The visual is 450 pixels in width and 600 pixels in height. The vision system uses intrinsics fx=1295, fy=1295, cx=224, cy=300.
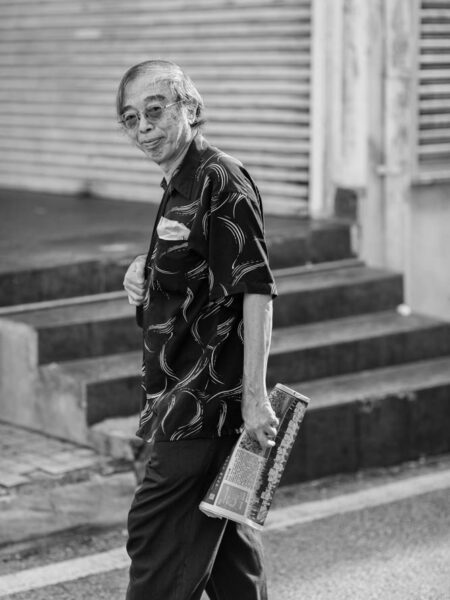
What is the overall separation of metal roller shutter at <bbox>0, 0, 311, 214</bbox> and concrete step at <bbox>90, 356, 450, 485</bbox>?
7.29 ft

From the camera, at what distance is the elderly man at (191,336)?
3607mm

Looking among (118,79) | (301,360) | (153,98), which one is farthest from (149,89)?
(118,79)

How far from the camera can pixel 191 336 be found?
3.68 m

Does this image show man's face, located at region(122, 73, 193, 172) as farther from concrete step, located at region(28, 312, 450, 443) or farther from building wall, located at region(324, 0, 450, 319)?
building wall, located at region(324, 0, 450, 319)

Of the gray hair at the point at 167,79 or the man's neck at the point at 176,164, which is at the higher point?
the gray hair at the point at 167,79

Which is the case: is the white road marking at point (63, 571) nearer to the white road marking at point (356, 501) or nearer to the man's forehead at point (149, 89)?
the white road marking at point (356, 501)

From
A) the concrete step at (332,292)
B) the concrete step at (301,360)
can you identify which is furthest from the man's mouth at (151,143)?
the concrete step at (332,292)

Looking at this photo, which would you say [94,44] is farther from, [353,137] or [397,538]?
[397,538]

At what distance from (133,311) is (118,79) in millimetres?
3611

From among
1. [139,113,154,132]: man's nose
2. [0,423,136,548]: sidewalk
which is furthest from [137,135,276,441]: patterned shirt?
[0,423,136,548]: sidewalk

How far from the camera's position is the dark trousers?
12.0 ft

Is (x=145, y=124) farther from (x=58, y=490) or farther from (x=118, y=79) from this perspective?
(x=118, y=79)

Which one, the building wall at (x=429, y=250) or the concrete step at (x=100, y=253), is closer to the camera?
the concrete step at (x=100, y=253)

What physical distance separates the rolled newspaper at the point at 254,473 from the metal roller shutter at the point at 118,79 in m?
5.08
